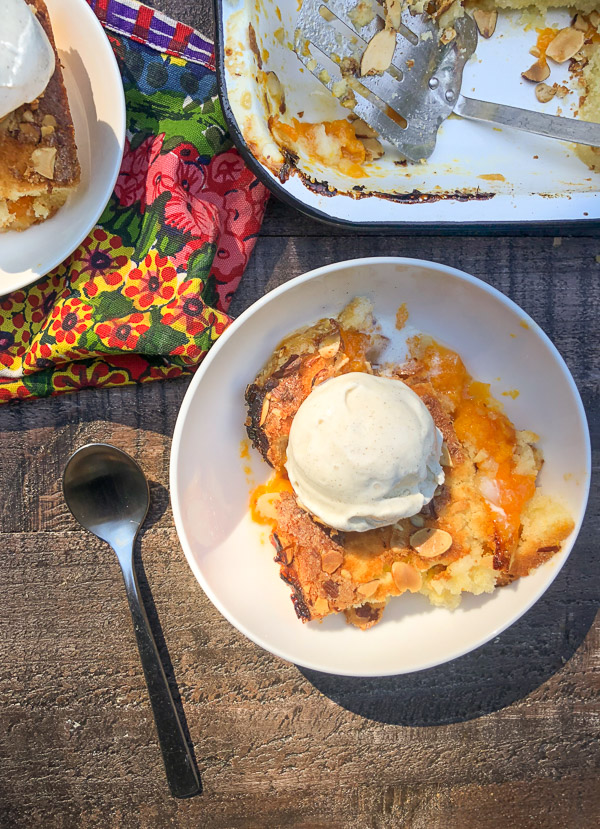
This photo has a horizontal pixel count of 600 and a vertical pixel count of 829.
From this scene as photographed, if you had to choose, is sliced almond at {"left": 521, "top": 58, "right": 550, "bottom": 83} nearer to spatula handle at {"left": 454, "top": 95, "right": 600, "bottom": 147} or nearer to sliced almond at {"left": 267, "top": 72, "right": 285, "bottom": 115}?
spatula handle at {"left": 454, "top": 95, "right": 600, "bottom": 147}

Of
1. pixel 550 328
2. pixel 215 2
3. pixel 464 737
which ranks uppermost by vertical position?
pixel 215 2

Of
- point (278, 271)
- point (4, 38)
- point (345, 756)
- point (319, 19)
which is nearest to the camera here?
point (4, 38)

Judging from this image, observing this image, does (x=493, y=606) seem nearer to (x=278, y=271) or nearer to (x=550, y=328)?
(x=550, y=328)

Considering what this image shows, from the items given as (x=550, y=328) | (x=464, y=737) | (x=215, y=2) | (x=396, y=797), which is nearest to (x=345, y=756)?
(x=396, y=797)

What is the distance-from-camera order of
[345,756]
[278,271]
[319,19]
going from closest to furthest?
1. [319,19]
2. [278,271]
3. [345,756]

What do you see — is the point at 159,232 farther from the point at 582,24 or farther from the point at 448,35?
the point at 582,24
